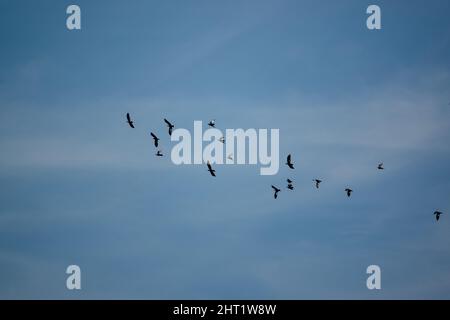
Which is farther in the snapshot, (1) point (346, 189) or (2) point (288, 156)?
(1) point (346, 189)
